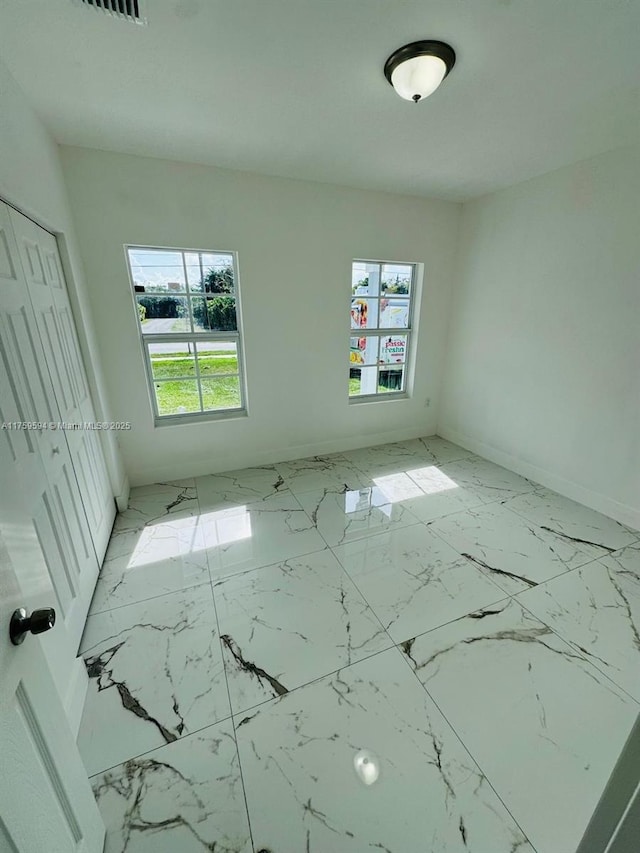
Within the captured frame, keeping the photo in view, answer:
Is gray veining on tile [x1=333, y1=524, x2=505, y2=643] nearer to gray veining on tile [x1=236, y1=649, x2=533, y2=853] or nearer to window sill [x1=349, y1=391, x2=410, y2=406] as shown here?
gray veining on tile [x1=236, y1=649, x2=533, y2=853]

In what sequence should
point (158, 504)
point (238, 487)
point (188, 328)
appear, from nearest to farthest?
point (158, 504) → point (188, 328) → point (238, 487)

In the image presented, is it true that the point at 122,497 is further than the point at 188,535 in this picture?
Yes

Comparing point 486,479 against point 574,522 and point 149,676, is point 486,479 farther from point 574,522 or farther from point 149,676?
point 149,676

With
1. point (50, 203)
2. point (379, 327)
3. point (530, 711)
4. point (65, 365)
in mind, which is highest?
point (50, 203)

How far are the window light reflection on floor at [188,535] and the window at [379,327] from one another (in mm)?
1862

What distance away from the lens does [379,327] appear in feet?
12.2

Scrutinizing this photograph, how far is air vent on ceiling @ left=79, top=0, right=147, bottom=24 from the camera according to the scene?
1229 millimetres

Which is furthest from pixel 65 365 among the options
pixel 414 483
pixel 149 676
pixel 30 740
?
pixel 414 483

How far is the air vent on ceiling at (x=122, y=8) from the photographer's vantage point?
48.4 inches

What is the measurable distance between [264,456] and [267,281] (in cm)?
163

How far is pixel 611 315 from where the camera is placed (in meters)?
2.48

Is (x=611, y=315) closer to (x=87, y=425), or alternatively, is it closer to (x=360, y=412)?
(x=360, y=412)

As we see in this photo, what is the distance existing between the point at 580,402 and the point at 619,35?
2122 millimetres

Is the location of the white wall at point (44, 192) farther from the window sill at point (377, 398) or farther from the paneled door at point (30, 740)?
the window sill at point (377, 398)
